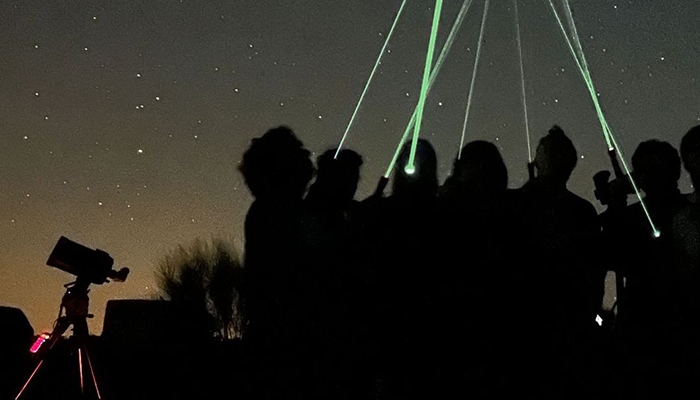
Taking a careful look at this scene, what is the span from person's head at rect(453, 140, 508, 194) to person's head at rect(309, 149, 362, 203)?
0.51 meters

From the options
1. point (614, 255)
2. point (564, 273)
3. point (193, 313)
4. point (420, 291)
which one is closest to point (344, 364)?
point (420, 291)

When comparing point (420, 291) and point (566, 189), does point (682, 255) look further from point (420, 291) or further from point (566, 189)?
point (420, 291)

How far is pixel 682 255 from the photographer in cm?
392

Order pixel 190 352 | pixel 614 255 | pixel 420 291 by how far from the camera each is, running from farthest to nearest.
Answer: pixel 190 352
pixel 614 255
pixel 420 291

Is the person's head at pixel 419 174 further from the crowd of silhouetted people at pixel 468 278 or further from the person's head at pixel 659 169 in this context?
the person's head at pixel 659 169

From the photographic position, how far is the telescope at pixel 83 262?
14.4 ft

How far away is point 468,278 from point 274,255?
914 mm

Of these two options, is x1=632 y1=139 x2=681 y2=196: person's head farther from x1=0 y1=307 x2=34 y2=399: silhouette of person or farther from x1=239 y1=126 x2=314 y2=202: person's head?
x1=0 y1=307 x2=34 y2=399: silhouette of person

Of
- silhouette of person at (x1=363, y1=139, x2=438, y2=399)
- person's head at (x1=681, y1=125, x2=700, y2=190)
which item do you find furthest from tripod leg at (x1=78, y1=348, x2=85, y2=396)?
person's head at (x1=681, y1=125, x2=700, y2=190)

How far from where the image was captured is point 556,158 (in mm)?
4359

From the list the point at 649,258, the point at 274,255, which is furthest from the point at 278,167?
the point at 649,258

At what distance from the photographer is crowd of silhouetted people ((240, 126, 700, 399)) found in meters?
3.44

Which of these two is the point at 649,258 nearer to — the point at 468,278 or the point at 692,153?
the point at 692,153

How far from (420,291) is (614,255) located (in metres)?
1.16
